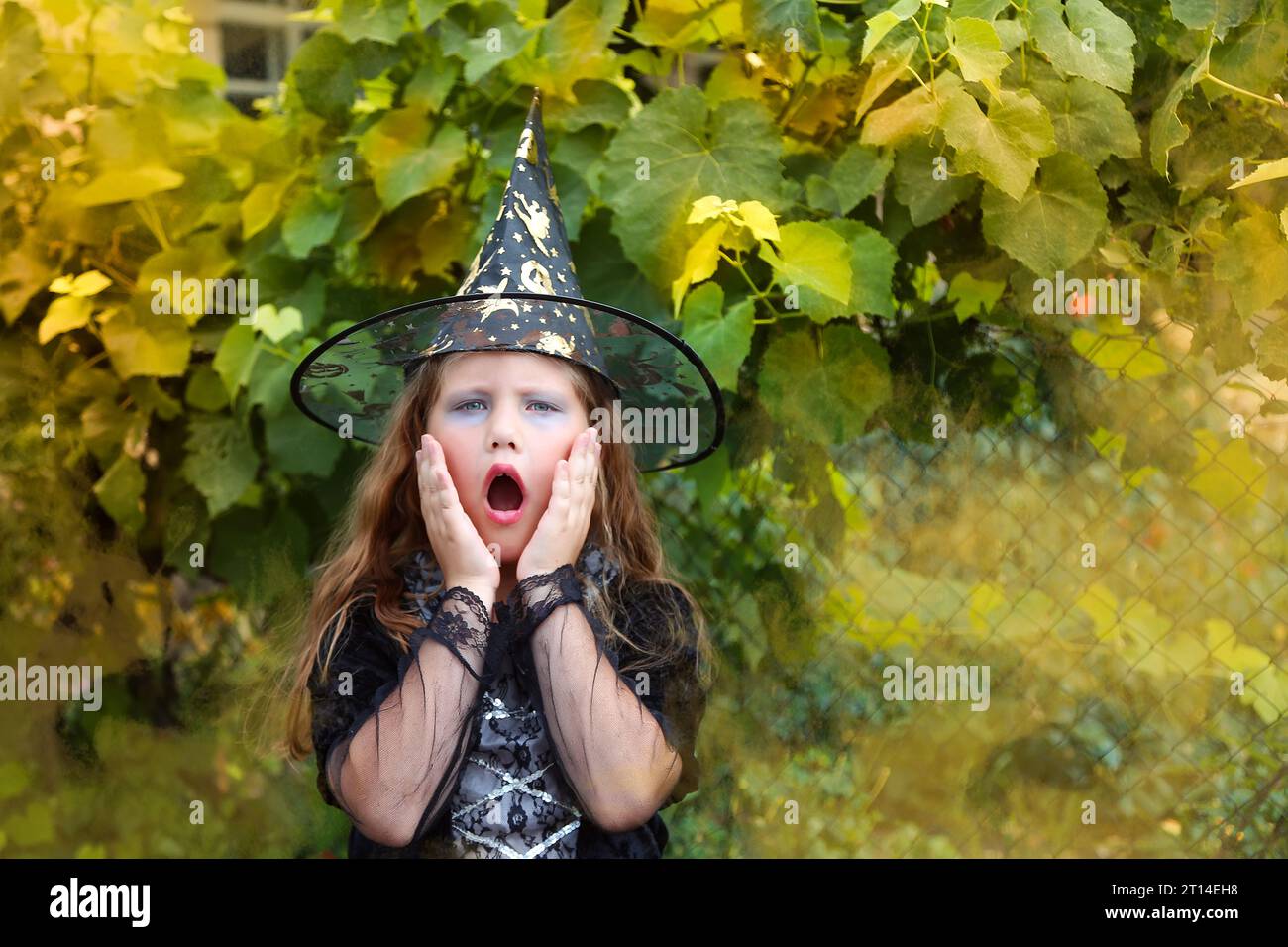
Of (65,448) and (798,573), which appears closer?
(798,573)

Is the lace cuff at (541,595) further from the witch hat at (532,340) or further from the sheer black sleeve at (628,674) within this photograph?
the witch hat at (532,340)

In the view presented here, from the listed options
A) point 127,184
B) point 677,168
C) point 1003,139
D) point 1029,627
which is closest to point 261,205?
point 127,184

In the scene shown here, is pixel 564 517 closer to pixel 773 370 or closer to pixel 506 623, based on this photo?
pixel 506 623

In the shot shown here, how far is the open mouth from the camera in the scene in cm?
141

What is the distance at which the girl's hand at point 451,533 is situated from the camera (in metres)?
1.37

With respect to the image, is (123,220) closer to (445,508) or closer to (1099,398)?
(445,508)

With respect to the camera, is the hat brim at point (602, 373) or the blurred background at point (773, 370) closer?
the hat brim at point (602, 373)

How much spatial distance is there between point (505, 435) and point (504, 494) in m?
0.07

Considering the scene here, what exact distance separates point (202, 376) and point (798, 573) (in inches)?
45.2

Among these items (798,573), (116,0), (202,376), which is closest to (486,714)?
(798,573)

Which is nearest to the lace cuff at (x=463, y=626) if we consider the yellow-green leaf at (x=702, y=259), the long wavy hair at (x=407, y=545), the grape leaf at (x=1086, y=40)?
the long wavy hair at (x=407, y=545)

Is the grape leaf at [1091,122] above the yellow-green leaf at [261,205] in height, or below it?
below

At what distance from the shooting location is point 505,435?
1.40 m

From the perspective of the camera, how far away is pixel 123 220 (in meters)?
2.27
